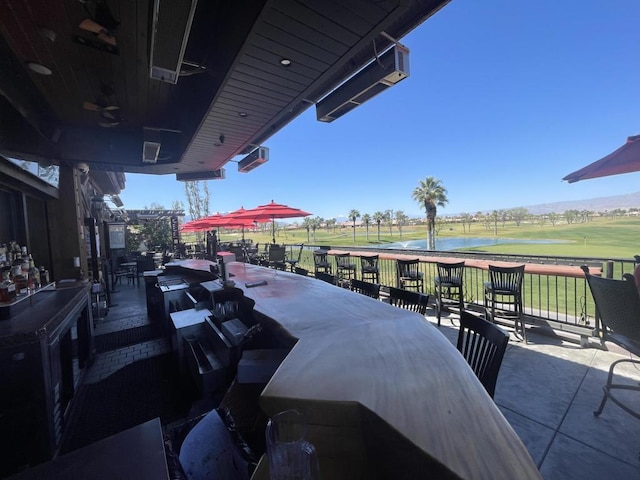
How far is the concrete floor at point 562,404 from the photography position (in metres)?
1.83

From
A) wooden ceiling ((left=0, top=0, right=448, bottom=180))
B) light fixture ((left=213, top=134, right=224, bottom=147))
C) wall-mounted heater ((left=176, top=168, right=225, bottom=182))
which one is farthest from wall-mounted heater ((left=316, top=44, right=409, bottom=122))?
wall-mounted heater ((left=176, top=168, right=225, bottom=182))

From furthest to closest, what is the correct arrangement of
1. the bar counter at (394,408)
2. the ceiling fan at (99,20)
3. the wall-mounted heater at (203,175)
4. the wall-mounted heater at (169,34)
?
the wall-mounted heater at (203,175) < the ceiling fan at (99,20) < the wall-mounted heater at (169,34) < the bar counter at (394,408)

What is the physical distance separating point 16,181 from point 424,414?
4.87 metres

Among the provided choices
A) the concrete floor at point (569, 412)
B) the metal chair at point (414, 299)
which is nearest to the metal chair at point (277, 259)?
the metal chair at point (414, 299)

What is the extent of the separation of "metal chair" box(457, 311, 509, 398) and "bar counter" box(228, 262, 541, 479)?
1.15 ft

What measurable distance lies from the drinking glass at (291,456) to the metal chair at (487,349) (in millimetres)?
1142

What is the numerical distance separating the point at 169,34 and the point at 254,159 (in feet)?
11.6

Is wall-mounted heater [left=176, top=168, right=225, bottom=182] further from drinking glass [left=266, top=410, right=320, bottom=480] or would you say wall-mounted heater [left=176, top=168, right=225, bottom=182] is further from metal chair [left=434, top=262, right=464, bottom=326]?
drinking glass [left=266, top=410, right=320, bottom=480]

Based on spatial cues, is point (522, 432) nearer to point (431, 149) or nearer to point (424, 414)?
point (424, 414)

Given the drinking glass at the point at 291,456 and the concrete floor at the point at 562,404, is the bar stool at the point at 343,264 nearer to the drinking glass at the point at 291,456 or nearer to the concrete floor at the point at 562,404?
the concrete floor at the point at 562,404

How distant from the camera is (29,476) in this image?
27.9 inches

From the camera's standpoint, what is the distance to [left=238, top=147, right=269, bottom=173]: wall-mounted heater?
5.16 m

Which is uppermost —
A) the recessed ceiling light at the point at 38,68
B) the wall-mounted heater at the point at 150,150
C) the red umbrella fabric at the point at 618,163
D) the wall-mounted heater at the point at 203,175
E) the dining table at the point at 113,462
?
the recessed ceiling light at the point at 38,68

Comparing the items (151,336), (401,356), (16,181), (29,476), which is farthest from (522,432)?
(16,181)
